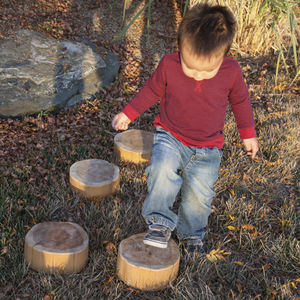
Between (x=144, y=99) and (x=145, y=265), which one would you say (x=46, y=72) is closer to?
Result: (x=144, y=99)

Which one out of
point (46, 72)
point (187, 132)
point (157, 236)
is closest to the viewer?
point (157, 236)

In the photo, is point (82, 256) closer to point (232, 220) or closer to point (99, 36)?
point (232, 220)

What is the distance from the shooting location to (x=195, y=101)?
256cm

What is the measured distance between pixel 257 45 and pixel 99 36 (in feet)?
7.91

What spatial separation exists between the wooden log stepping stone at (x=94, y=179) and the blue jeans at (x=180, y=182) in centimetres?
62

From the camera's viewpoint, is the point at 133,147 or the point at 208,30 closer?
the point at 208,30

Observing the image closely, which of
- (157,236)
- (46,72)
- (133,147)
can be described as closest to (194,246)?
(157,236)

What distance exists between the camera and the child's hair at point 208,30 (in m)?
2.19

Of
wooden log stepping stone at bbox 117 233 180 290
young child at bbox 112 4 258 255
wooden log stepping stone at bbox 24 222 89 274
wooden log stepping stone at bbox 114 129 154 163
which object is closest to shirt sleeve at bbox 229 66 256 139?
young child at bbox 112 4 258 255

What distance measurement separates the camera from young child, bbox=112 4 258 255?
249 cm

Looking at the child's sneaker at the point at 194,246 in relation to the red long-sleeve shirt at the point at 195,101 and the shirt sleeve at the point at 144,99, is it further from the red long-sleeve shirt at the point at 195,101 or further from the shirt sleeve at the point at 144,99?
the shirt sleeve at the point at 144,99

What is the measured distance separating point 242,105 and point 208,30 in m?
0.67

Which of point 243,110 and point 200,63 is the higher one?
point 200,63

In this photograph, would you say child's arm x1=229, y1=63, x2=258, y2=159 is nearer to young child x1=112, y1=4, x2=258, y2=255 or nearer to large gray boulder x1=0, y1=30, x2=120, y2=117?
young child x1=112, y1=4, x2=258, y2=255
